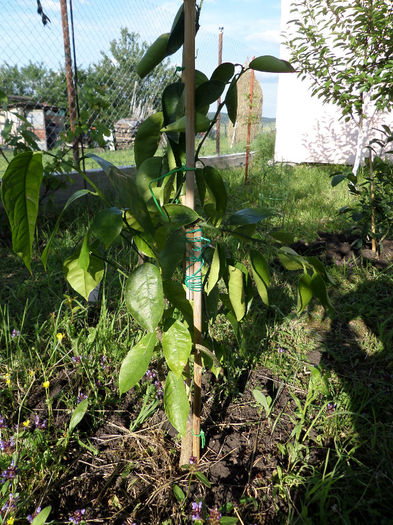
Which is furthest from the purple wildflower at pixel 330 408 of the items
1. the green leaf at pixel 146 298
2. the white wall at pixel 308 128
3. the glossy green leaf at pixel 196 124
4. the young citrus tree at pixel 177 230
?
the white wall at pixel 308 128

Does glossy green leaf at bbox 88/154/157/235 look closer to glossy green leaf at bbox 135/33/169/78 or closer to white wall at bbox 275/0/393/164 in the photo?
glossy green leaf at bbox 135/33/169/78

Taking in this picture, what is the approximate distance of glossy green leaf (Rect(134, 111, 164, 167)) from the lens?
30.5 inches

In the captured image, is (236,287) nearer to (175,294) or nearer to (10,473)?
(175,294)

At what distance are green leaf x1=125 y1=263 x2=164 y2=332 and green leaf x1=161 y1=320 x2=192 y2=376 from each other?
0.12 meters

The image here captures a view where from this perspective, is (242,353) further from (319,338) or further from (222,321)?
(319,338)

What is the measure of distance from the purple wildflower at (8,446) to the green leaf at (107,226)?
76cm

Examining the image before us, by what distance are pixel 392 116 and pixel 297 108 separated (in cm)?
146

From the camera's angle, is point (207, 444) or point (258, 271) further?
point (207, 444)

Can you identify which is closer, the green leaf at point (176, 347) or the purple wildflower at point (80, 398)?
the green leaf at point (176, 347)

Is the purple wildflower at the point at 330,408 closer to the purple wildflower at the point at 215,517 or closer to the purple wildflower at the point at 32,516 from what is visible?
the purple wildflower at the point at 215,517

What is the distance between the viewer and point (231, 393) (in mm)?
1332

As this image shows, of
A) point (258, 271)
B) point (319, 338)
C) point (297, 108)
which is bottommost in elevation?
point (319, 338)

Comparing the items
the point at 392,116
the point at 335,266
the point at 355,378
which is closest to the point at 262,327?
the point at 355,378

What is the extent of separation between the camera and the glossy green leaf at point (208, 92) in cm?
73
